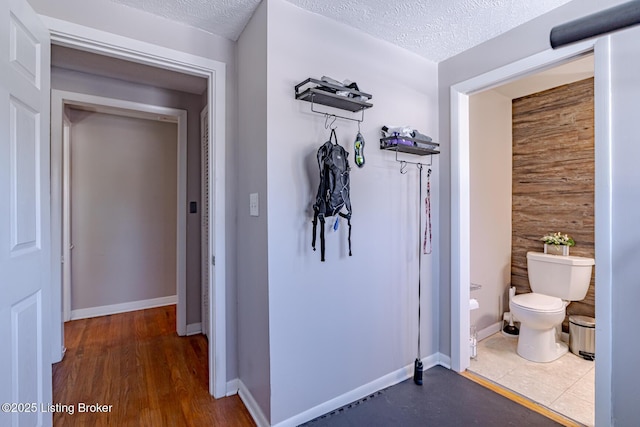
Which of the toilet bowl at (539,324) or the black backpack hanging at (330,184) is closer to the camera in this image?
the black backpack hanging at (330,184)

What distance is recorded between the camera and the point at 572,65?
7.91 feet

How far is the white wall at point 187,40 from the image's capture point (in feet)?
5.34

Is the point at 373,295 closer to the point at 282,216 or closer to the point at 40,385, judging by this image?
the point at 282,216

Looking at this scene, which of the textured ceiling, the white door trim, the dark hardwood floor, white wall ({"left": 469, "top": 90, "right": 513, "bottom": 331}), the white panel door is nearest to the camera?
the white panel door

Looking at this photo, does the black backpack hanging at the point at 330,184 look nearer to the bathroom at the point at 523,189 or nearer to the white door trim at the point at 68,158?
the bathroom at the point at 523,189

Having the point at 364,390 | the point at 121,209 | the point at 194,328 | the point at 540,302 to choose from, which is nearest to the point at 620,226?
the point at 540,302

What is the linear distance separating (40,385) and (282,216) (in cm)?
136

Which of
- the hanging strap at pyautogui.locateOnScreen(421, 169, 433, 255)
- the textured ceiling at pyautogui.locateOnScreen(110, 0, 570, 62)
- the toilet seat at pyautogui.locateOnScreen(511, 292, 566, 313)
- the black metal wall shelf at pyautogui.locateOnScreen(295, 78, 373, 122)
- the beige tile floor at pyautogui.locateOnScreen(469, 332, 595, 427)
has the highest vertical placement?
the textured ceiling at pyautogui.locateOnScreen(110, 0, 570, 62)

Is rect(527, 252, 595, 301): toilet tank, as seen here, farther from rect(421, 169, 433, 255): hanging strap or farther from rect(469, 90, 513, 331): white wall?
rect(421, 169, 433, 255): hanging strap

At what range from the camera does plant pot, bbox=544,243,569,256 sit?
108 inches

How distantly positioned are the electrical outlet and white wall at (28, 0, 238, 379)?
1.00 ft

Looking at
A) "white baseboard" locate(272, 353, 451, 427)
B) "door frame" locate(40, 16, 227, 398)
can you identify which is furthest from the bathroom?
"door frame" locate(40, 16, 227, 398)

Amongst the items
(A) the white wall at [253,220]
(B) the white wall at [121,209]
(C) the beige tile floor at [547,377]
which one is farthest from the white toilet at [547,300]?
(B) the white wall at [121,209]

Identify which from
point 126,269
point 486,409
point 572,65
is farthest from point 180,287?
point 572,65
